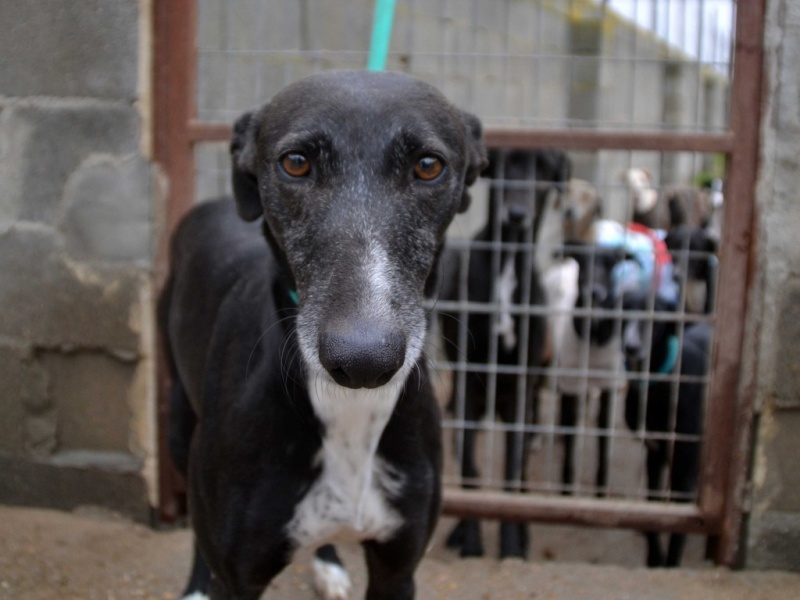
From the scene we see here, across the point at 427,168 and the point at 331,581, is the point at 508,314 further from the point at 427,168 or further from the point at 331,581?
the point at 427,168

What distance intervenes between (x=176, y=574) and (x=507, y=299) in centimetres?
177

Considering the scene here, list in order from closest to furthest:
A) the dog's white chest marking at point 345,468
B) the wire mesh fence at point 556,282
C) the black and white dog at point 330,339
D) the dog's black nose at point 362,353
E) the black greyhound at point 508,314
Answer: the dog's black nose at point 362,353, the black and white dog at point 330,339, the dog's white chest marking at point 345,468, the wire mesh fence at point 556,282, the black greyhound at point 508,314

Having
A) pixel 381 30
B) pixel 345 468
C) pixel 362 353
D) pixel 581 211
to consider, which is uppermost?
pixel 381 30

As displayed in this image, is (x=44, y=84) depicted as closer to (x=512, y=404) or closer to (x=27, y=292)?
(x=27, y=292)

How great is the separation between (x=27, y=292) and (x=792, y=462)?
2705 millimetres

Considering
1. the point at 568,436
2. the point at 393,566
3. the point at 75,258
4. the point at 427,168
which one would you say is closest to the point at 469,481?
the point at 568,436

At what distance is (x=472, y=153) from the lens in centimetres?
203

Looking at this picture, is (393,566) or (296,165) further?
(393,566)

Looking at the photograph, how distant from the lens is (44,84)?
3045 millimetres

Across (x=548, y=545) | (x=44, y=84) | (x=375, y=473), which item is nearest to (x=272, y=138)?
(x=375, y=473)

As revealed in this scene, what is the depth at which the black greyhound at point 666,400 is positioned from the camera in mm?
3572

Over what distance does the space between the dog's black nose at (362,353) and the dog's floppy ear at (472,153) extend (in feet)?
1.98

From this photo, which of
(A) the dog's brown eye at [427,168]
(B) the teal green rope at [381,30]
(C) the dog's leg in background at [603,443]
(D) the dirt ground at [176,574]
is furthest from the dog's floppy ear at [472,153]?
(C) the dog's leg in background at [603,443]

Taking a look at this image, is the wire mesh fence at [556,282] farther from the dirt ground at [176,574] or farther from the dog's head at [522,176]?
the dirt ground at [176,574]
